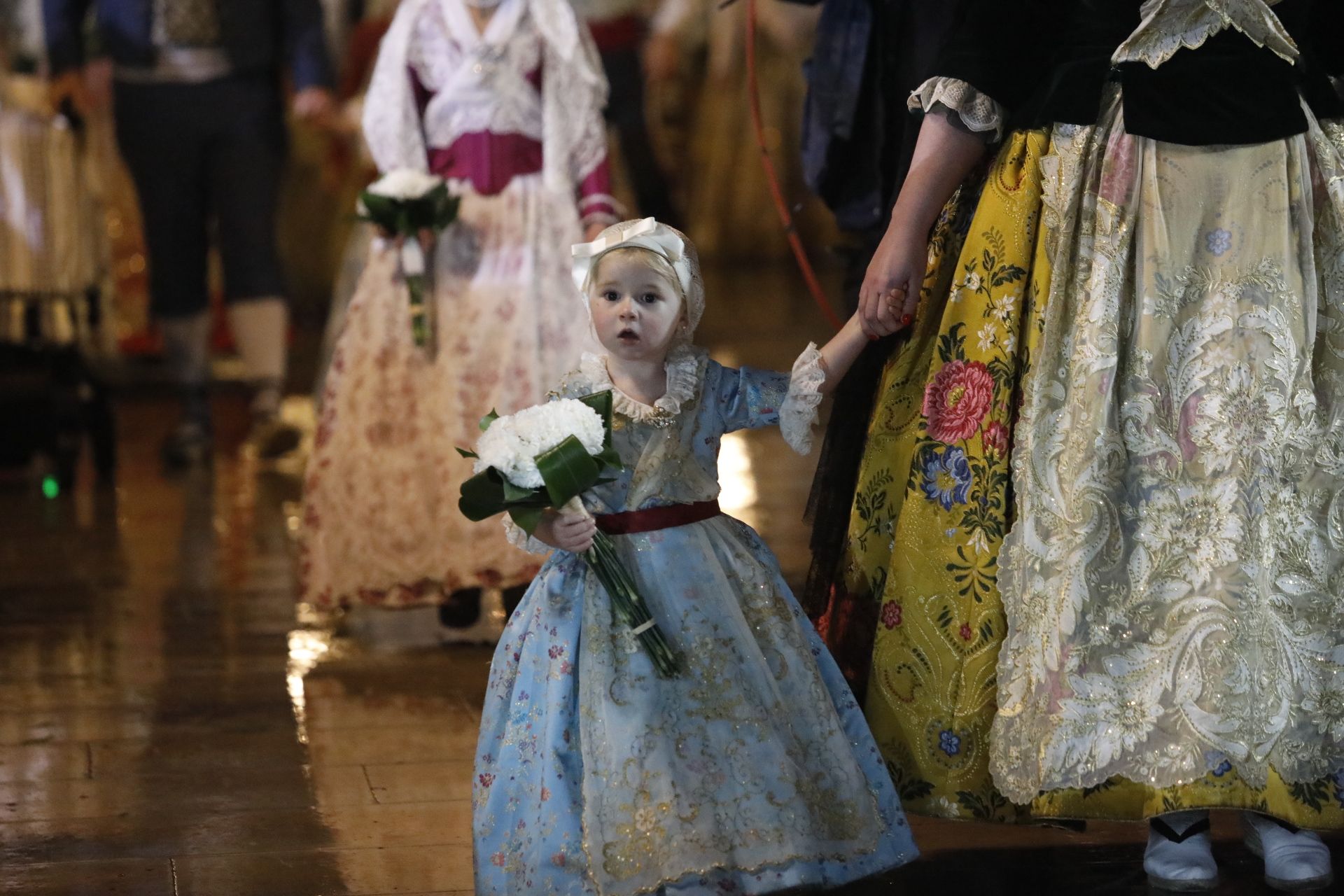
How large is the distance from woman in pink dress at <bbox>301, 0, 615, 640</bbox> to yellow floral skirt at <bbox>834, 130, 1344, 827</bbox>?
1.47m

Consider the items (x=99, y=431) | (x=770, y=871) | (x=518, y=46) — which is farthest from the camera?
(x=99, y=431)

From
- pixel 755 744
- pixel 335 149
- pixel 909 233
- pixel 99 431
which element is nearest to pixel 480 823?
pixel 755 744

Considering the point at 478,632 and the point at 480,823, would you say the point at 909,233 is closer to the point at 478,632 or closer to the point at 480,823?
the point at 480,823

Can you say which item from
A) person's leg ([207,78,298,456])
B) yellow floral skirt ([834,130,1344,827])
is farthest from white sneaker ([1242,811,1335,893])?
person's leg ([207,78,298,456])

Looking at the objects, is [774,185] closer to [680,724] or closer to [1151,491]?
[1151,491]

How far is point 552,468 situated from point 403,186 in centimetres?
167

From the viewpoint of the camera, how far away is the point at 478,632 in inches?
160

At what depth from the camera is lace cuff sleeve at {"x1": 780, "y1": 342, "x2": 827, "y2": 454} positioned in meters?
2.57

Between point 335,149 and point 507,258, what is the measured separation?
5911 millimetres

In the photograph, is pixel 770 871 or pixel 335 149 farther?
pixel 335 149

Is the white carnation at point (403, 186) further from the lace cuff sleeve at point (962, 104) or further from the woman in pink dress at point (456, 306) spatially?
the lace cuff sleeve at point (962, 104)

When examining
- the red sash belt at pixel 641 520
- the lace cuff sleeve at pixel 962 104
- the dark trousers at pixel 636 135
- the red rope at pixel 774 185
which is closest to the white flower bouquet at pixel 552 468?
the red sash belt at pixel 641 520

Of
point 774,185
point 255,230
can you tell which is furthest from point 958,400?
point 255,230

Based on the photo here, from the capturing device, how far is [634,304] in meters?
2.53
